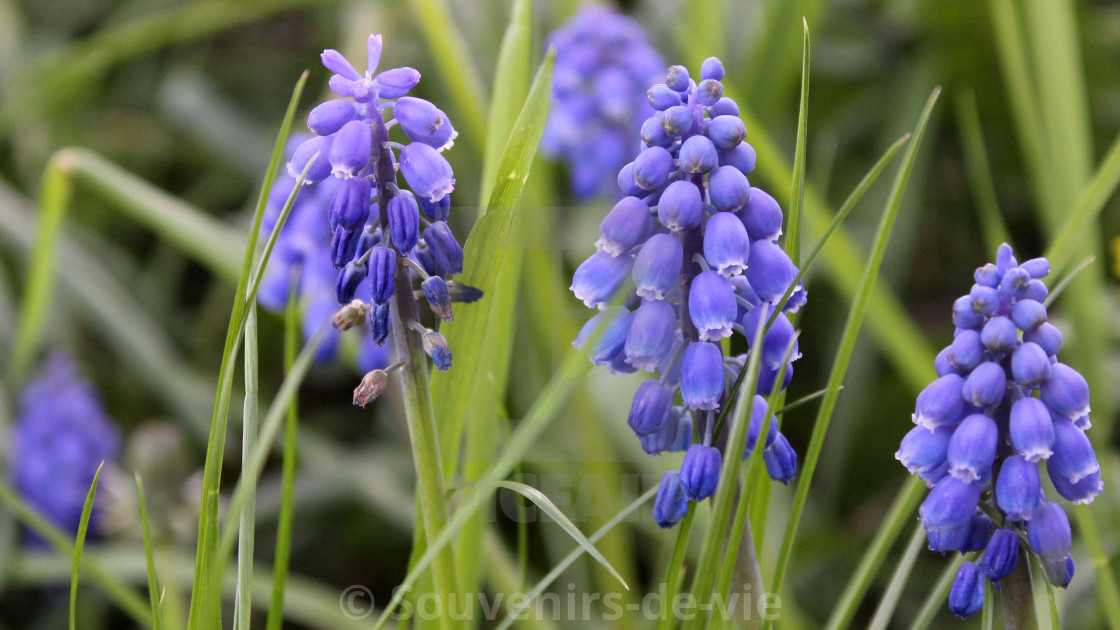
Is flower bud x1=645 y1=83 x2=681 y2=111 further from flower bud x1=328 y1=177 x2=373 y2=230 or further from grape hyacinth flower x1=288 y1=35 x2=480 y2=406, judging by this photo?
flower bud x1=328 y1=177 x2=373 y2=230

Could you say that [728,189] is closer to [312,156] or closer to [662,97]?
[662,97]

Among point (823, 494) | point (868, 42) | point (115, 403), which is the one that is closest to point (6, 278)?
point (115, 403)

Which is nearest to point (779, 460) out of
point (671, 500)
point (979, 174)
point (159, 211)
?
point (671, 500)

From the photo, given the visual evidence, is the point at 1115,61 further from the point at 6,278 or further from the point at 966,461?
the point at 6,278

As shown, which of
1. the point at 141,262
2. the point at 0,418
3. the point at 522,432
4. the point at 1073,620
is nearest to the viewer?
the point at 522,432

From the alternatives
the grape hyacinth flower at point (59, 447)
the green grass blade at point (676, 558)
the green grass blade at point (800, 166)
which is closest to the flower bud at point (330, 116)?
the green grass blade at point (800, 166)

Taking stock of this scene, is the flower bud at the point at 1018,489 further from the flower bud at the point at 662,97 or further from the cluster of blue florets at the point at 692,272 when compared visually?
the flower bud at the point at 662,97
